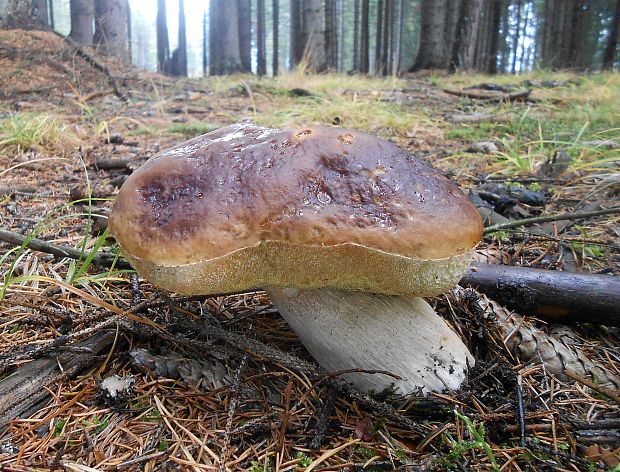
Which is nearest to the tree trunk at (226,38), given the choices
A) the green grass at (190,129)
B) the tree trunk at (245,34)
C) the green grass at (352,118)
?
the tree trunk at (245,34)

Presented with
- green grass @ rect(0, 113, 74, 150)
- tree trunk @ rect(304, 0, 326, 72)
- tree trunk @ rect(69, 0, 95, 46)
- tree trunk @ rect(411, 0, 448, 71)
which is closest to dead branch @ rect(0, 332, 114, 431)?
green grass @ rect(0, 113, 74, 150)

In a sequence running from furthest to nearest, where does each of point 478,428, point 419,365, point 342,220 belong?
point 419,365, point 478,428, point 342,220

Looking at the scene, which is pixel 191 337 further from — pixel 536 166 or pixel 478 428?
pixel 536 166

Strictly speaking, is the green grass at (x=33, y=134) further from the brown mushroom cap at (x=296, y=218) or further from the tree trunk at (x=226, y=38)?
the tree trunk at (x=226, y=38)

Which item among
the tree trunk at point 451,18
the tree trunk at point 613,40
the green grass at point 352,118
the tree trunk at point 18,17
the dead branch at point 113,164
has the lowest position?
the dead branch at point 113,164

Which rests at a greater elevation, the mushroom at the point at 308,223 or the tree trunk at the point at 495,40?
the tree trunk at the point at 495,40

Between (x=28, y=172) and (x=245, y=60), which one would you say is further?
(x=245, y=60)

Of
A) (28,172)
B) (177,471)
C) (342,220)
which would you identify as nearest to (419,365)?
(342,220)
